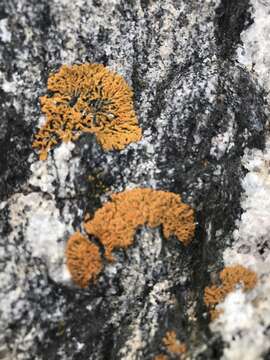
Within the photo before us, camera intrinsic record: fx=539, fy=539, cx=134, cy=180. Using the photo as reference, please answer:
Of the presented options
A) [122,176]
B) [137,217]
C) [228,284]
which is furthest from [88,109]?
[228,284]

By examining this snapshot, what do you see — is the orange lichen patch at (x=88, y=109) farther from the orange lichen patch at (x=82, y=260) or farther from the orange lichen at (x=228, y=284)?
the orange lichen at (x=228, y=284)

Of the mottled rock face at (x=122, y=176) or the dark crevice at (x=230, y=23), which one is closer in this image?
the mottled rock face at (x=122, y=176)

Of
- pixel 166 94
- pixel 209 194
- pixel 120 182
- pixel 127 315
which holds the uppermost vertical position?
pixel 166 94

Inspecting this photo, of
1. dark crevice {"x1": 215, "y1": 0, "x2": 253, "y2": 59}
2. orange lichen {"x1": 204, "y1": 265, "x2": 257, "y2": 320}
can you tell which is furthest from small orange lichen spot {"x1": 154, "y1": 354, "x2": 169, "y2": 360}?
dark crevice {"x1": 215, "y1": 0, "x2": 253, "y2": 59}

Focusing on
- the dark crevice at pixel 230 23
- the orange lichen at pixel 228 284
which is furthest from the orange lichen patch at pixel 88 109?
the orange lichen at pixel 228 284

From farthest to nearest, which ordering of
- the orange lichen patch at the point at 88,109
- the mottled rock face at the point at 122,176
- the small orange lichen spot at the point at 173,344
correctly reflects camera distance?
the orange lichen patch at the point at 88,109 < the mottled rock face at the point at 122,176 < the small orange lichen spot at the point at 173,344

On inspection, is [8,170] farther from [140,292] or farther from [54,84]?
[140,292]

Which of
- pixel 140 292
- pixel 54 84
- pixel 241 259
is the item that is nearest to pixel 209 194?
pixel 241 259

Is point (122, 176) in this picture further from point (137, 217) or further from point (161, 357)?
point (161, 357)
